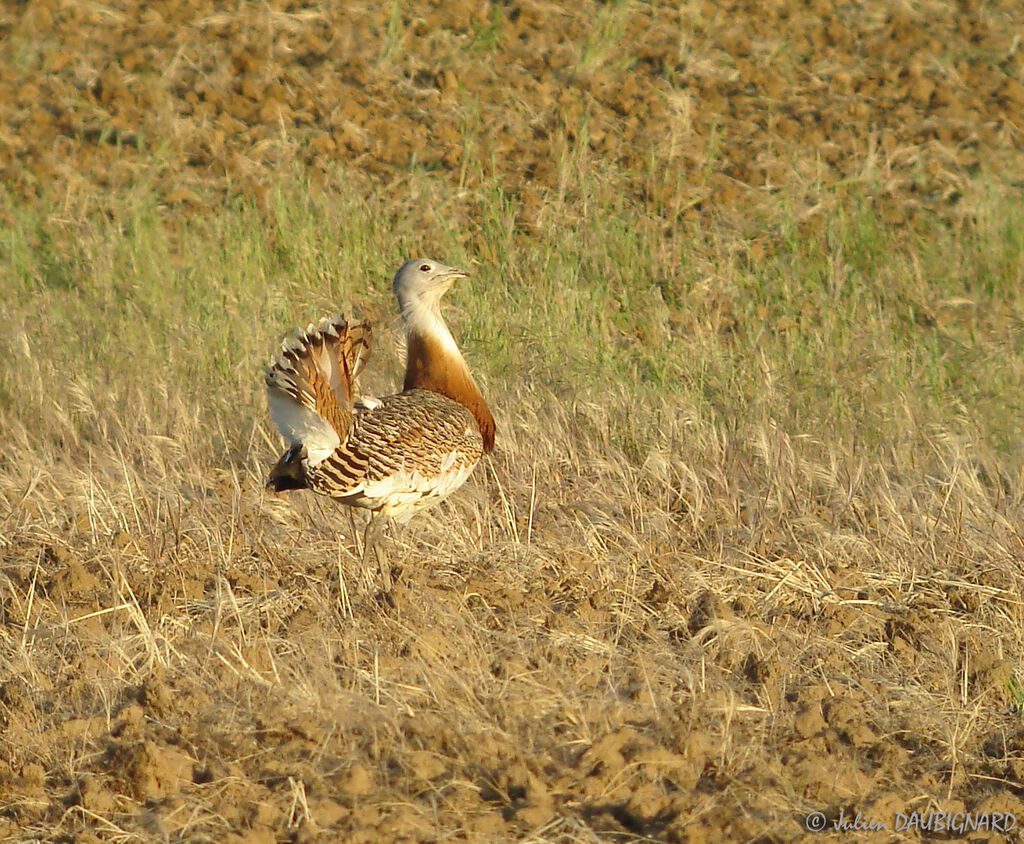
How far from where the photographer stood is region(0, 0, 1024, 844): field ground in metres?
3.40

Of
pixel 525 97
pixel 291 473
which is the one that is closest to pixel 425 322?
pixel 291 473

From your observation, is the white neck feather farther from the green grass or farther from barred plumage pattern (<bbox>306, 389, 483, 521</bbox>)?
the green grass

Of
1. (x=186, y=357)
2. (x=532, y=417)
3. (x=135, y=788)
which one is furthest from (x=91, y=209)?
(x=135, y=788)

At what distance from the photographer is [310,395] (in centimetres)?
438

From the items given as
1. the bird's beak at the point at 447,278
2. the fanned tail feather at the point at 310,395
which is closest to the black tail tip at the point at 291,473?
the fanned tail feather at the point at 310,395

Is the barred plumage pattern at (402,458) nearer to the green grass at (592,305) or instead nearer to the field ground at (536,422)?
the field ground at (536,422)

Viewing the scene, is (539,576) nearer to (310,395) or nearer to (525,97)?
(310,395)

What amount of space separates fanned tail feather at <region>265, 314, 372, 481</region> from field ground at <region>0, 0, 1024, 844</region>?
0.40 metres

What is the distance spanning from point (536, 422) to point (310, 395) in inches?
57.9

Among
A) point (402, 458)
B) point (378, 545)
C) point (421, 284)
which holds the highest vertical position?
point (421, 284)

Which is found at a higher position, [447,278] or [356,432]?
[447,278]

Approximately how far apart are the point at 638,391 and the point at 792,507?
1.36m

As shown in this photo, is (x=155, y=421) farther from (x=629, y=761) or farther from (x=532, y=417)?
(x=629, y=761)

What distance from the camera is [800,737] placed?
3.55m
